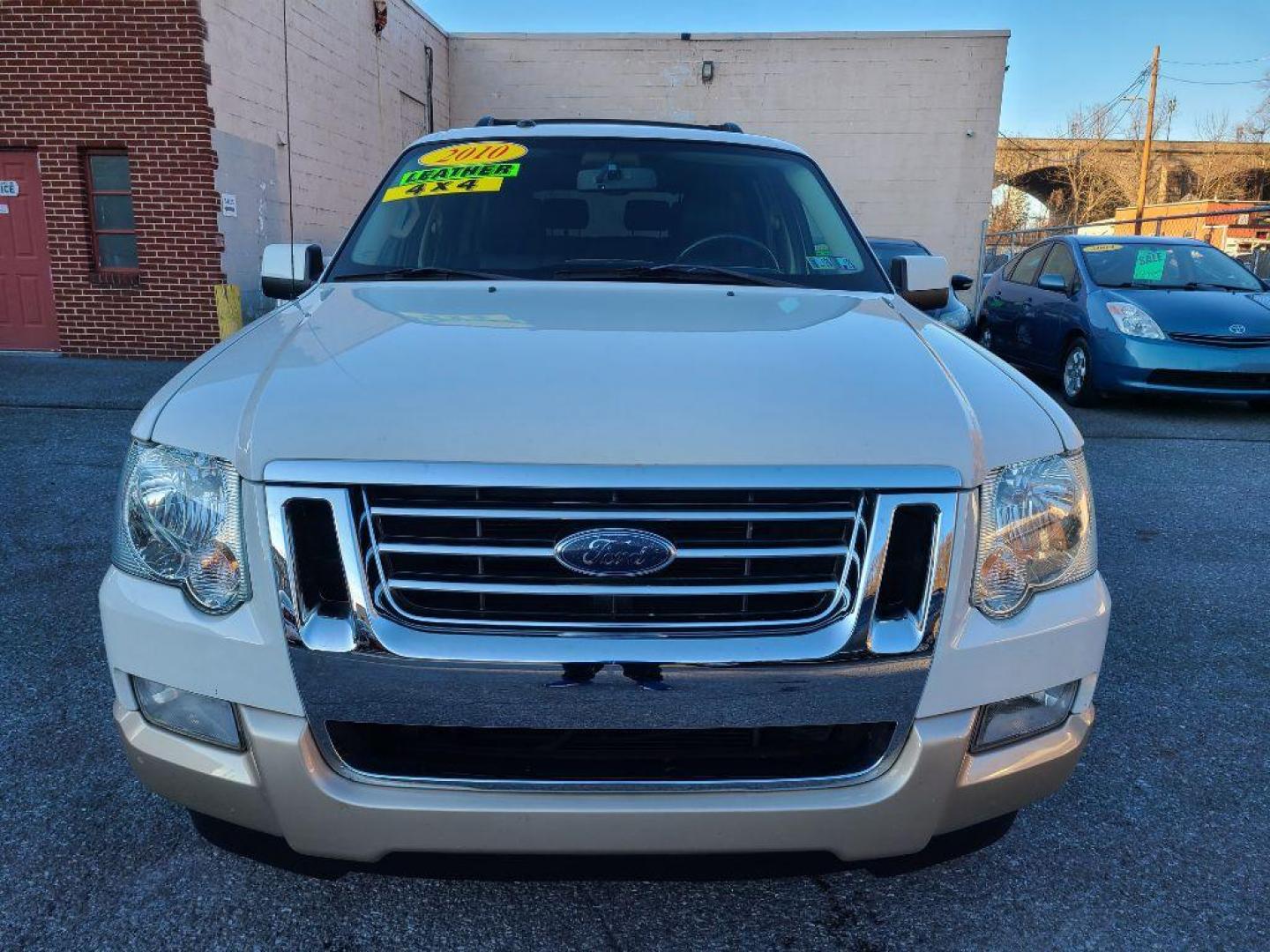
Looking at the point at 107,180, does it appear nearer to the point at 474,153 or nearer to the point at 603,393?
the point at 474,153

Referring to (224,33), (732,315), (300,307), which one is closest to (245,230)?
(224,33)

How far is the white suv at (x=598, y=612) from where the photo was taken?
5.21ft

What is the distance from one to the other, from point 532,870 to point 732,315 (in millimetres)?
1360

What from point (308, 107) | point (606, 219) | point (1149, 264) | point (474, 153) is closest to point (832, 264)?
point (606, 219)

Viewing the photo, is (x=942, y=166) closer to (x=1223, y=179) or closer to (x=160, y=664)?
(x=160, y=664)

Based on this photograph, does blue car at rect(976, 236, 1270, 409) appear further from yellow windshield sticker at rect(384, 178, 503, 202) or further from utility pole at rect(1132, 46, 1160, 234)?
utility pole at rect(1132, 46, 1160, 234)

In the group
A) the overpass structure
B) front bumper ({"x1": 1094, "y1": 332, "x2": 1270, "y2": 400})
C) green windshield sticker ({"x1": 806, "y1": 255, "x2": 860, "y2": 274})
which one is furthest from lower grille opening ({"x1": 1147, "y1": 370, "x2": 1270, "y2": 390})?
the overpass structure

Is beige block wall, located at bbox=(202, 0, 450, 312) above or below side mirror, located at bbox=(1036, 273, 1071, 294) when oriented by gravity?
above

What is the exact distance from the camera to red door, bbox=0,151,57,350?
34.4 feet

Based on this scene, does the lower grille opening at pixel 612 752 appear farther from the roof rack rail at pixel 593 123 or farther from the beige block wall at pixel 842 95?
the beige block wall at pixel 842 95

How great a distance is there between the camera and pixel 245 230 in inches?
441

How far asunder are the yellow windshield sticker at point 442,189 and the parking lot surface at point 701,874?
6.15 ft

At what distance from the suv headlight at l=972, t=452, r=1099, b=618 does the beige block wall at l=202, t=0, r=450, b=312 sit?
9.59 m

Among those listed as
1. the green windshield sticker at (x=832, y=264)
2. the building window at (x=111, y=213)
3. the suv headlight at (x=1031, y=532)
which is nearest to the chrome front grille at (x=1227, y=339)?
the green windshield sticker at (x=832, y=264)
